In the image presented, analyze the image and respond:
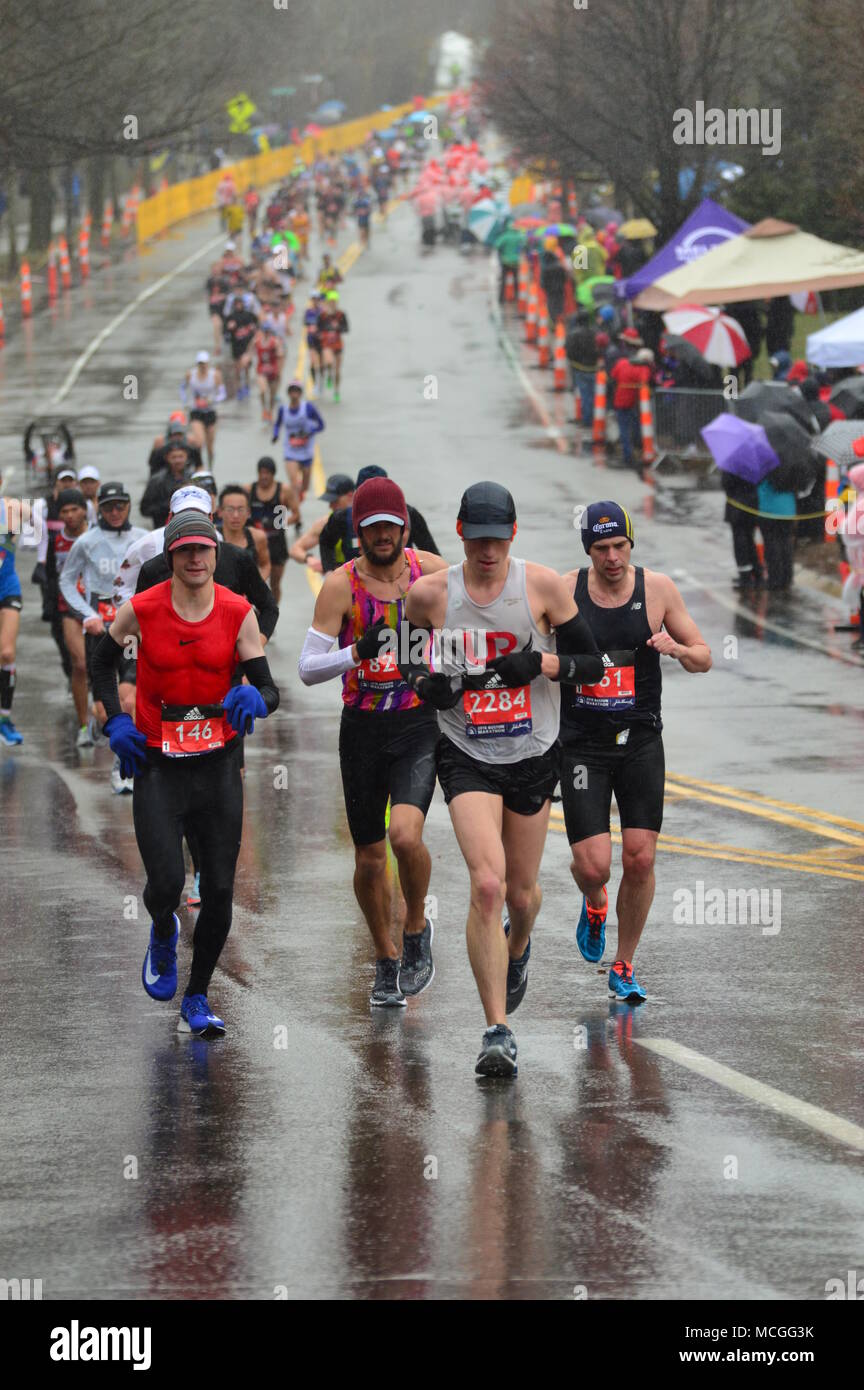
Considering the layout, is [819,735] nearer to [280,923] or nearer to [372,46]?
[280,923]

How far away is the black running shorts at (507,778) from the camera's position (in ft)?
27.6

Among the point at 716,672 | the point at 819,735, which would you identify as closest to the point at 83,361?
the point at 716,672

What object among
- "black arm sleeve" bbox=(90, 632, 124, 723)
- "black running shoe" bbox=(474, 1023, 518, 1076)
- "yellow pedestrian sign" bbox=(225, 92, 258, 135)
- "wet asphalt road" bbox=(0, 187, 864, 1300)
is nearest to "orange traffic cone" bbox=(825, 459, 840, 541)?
"wet asphalt road" bbox=(0, 187, 864, 1300)

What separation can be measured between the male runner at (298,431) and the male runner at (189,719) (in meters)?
20.3

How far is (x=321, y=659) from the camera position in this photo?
8883mm

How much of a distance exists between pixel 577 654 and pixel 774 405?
16941 millimetres

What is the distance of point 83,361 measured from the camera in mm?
47031

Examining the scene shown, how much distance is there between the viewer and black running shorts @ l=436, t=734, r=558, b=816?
27.6 ft

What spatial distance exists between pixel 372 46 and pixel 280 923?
136m

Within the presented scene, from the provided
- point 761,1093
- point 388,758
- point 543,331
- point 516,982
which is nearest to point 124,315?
point 543,331

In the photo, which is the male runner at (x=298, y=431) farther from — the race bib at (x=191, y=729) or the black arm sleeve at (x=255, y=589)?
the race bib at (x=191, y=729)

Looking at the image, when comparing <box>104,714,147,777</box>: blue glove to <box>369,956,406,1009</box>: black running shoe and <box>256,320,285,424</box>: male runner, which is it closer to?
<box>369,956,406,1009</box>: black running shoe

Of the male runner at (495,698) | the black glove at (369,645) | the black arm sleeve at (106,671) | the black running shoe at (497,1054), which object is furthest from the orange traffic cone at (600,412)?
the black running shoe at (497,1054)

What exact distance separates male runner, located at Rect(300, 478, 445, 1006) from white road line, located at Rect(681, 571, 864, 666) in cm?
1107
